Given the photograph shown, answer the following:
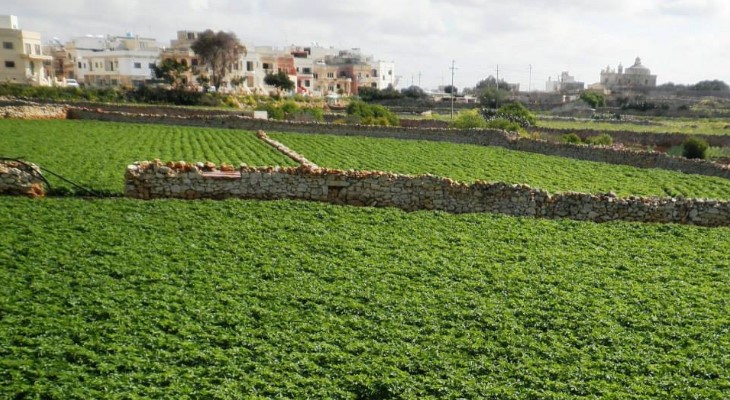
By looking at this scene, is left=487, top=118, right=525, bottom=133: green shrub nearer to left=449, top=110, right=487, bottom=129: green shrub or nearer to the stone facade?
left=449, top=110, right=487, bottom=129: green shrub

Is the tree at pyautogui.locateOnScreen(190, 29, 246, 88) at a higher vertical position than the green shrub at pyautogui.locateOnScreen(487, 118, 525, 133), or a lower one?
higher

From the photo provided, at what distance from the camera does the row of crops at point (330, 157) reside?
22.9m

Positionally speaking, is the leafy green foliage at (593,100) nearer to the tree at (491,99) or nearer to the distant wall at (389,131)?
the tree at (491,99)

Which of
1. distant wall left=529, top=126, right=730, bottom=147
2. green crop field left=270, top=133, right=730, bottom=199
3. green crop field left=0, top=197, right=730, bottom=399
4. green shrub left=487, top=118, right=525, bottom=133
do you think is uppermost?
green shrub left=487, top=118, right=525, bottom=133

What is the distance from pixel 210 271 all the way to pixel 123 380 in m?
3.97

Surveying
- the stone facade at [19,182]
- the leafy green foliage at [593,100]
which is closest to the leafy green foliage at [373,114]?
the stone facade at [19,182]

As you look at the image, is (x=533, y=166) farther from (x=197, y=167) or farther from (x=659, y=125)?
(x=659, y=125)

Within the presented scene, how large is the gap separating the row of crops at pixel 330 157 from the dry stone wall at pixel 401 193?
1936mm

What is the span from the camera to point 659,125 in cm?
7194

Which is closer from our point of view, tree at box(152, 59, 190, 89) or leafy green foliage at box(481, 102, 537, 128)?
leafy green foliage at box(481, 102, 537, 128)

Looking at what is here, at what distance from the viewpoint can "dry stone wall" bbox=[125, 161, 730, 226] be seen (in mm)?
17250

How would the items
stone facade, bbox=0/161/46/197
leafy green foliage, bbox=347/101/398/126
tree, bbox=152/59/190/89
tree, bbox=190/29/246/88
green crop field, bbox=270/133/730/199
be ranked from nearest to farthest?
stone facade, bbox=0/161/46/197 < green crop field, bbox=270/133/730/199 < leafy green foliage, bbox=347/101/398/126 < tree, bbox=152/59/190/89 < tree, bbox=190/29/246/88

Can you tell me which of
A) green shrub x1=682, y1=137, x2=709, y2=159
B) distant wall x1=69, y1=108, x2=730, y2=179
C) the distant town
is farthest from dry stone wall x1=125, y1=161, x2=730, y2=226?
the distant town

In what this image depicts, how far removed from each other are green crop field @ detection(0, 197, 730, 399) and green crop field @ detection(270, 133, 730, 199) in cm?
867
